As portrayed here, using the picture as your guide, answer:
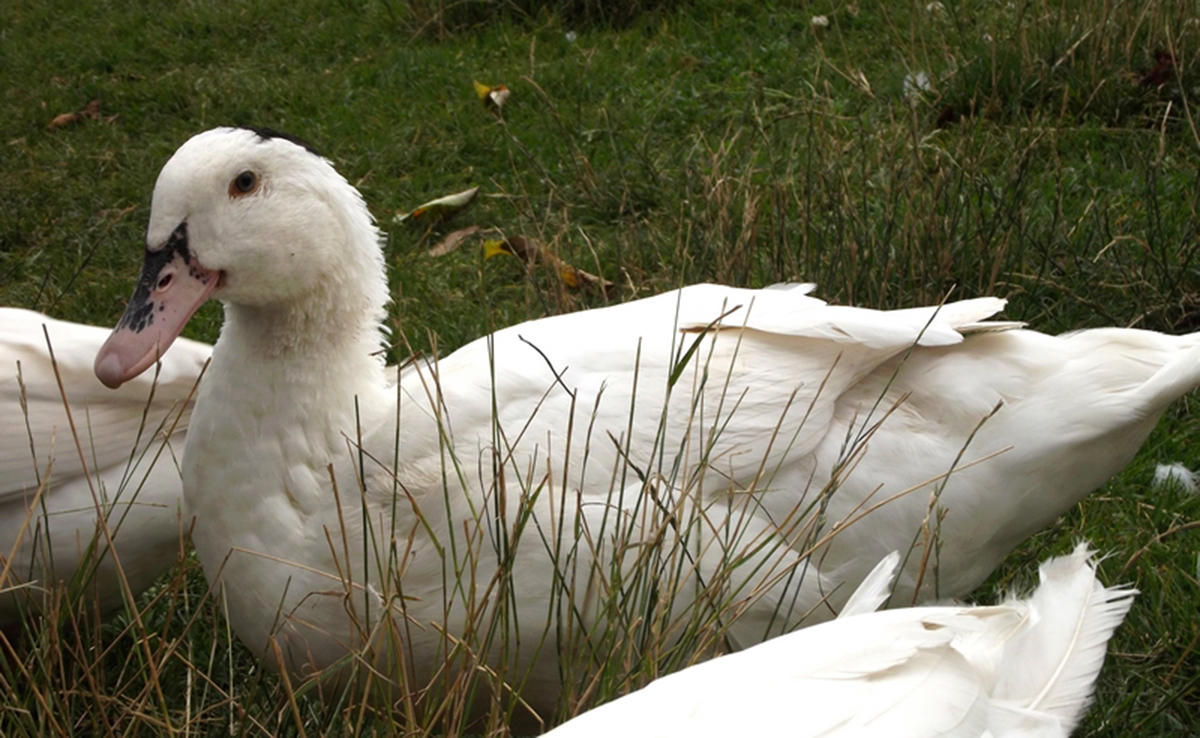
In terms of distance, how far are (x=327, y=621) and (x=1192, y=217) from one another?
2520mm

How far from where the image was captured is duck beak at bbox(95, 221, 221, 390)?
2.19 meters

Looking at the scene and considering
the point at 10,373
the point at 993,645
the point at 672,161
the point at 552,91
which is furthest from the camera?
the point at 552,91

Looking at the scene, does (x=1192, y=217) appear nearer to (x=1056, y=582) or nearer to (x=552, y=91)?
(x=1056, y=582)

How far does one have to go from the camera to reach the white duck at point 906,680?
126 centimetres

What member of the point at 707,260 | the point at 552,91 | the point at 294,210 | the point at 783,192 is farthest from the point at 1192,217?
the point at 552,91

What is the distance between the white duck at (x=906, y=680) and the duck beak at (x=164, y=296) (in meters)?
1.24

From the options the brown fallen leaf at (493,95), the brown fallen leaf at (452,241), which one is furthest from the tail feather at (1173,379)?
the brown fallen leaf at (493,95)

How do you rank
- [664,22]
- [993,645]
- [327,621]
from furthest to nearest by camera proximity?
1. [664,22]
2. [327,621]
3. [993,645]

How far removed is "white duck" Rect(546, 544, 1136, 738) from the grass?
1.60 ft

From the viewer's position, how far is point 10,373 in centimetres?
262

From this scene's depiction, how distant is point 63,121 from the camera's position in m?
5.92

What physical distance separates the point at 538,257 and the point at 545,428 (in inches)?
76.0

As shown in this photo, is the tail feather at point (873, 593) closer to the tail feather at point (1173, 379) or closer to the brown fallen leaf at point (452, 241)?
the tail feather at point (1173, 379)

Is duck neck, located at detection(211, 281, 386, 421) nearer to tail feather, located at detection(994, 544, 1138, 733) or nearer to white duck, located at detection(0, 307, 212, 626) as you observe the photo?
white duck, located at detection(0, 307, 212, 626)
